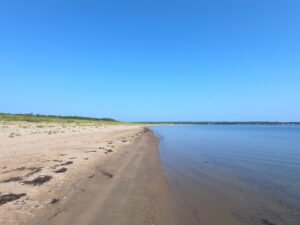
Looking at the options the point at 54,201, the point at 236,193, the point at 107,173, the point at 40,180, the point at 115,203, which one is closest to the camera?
the point at 54,201

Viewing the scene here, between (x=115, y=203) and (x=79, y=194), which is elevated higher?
(x=79, y=194)

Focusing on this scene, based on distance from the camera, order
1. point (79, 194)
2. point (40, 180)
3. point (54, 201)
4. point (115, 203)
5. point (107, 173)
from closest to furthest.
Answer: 1. point (54, 201)
2. point (115, 203)
3. point (79, 194)
4. point (40, 180)
5. point (107, 173)

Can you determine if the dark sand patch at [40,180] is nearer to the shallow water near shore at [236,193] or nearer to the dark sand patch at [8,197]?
the dark sand patch at [8,197]

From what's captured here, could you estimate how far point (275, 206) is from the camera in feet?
24.9

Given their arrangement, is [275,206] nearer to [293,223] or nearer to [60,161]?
[293,223]

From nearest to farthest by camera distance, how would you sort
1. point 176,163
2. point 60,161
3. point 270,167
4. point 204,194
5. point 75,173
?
point 204,194 → point 75,173 → point 60,161 → point 270,167 → point 176,163

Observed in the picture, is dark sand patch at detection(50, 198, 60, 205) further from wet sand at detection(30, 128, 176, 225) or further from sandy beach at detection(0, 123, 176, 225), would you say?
wet sand at detection(30, 128, 176, 225)

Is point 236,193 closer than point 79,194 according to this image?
No

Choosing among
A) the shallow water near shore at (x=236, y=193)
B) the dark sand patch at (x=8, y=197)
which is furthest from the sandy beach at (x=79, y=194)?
the shallow water near shore at (x=236, y=193)

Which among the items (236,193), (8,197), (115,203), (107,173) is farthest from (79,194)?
(236,193)

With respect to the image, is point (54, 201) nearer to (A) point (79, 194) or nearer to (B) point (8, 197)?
(A) point (79, 194)

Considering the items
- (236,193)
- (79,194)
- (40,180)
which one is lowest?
(236,193)

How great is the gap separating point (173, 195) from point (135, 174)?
3175mm

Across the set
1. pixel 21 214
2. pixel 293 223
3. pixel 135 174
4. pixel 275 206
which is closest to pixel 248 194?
pixel 275 206
